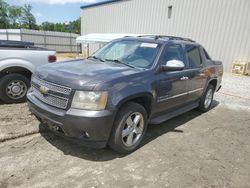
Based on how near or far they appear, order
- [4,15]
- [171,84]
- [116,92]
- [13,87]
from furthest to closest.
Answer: [4,15], [13,87], [171,84], [116,92]

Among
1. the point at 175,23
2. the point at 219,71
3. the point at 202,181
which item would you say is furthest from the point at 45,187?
the point at 175,23

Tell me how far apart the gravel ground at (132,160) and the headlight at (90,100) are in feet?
2.89

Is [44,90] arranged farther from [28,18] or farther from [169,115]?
[28,18]

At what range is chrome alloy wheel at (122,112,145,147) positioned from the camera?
375 centimetres

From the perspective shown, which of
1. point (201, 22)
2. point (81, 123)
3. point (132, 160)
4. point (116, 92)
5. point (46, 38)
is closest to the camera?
point (81, 123)

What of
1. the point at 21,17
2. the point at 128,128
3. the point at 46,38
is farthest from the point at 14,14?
the point at 128,128


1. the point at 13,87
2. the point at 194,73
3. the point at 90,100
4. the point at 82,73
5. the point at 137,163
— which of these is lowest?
the point at 137,163

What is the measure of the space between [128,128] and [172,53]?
1848mm

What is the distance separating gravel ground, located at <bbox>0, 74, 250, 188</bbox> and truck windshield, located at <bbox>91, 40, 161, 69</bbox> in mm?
1440

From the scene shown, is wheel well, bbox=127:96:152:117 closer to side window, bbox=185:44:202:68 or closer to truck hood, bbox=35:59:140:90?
truck hood, bbox=35:59:140:90

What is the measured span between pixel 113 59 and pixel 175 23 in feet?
50.4

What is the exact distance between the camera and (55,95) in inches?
134

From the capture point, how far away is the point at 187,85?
5074mm

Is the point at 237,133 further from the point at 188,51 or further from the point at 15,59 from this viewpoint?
the point at 15,59
